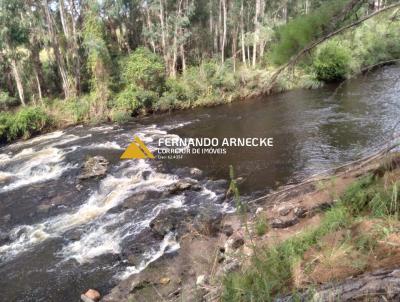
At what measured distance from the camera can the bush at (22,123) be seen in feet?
57.0

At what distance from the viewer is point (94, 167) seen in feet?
38.8

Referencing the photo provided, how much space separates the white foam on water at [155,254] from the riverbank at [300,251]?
0.50 feet

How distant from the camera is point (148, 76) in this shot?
20250 mm

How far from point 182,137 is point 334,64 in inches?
393

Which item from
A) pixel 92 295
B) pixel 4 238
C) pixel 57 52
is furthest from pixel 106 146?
pixel 57 52

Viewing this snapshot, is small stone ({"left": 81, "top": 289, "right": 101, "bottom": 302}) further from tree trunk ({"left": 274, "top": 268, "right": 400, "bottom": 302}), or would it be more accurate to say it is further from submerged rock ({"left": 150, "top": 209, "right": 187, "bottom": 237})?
tree trunk ({"left": 274, "top": 268, "right": 400, "bottom": 302})

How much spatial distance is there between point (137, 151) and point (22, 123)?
300 inches

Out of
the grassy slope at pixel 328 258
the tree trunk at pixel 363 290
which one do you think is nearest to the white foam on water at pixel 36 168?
the grassy slope at pixel 328 258

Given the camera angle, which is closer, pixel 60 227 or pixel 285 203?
pixel 285 203

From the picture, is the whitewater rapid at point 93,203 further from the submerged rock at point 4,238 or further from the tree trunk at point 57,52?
the tree trunk at point 57,52

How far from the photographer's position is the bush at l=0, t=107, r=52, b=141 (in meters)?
17.4

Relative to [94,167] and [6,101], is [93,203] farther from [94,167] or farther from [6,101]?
[6,101]

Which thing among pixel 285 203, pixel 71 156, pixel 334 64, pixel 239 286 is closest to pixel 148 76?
pixel 71 156

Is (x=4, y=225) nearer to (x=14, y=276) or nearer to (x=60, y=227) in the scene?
(x=60, y=227)
